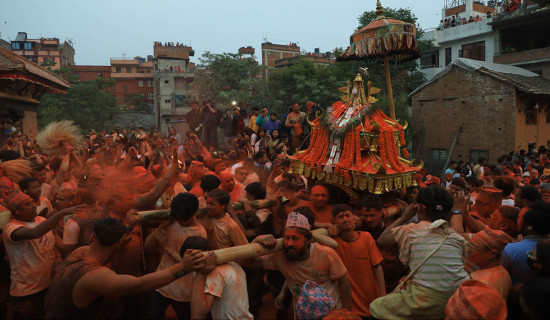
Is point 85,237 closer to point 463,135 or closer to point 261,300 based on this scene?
point 261,300

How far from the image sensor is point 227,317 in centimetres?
312

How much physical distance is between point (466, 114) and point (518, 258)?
72.6 feet

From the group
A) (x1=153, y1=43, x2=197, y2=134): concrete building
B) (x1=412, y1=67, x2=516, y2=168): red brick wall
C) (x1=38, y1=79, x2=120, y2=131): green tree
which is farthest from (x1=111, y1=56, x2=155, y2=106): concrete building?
(x1=412, y1=67, x2=516, y2=168): red brick wall

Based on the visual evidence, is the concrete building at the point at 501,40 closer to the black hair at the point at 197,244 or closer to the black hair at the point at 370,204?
the black hair at the point at 370,204

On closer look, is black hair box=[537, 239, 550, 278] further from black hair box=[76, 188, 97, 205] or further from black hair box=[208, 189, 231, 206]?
black hair box=[76, 188, 97, 205]

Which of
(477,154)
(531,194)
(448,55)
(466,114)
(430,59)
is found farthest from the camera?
(430,59)

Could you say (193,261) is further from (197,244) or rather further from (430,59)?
(430,59)

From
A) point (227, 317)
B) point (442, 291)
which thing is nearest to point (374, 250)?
point (442, 291)

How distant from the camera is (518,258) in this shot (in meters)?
2.94

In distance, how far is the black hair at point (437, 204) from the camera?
335cm

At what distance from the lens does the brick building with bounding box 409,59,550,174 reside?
20828 millimetres

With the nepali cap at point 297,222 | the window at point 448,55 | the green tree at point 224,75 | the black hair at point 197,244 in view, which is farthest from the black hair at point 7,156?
the window at point 448,55

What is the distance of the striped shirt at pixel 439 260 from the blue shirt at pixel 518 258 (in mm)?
307

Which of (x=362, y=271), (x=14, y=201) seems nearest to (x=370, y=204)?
(x=362, y=271)
